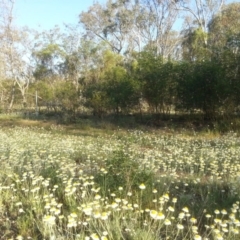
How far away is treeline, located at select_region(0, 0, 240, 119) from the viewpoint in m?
13.4

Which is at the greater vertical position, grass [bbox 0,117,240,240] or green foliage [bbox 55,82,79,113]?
green foliage [bbox 55,82,79,113]

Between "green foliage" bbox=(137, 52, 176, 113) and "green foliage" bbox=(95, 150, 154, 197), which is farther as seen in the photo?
"green foliage" bbox=(137, 52, 176, 113)

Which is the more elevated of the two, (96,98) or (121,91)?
(121,91)

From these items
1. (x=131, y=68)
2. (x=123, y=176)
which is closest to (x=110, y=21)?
(x=131, y=68)

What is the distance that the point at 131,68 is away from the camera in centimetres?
2194

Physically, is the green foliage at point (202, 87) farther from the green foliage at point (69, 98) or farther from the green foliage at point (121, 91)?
the green foliage at point (69, 98)

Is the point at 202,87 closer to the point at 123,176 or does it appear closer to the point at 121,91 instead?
the point at 121,91

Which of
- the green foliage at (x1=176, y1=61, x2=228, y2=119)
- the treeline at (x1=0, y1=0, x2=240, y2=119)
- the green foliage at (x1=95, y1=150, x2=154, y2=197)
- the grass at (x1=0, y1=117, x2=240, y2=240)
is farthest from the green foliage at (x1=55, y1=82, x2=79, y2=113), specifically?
the green foliage at (x1=95, y1=150, x2=154, y2=197)

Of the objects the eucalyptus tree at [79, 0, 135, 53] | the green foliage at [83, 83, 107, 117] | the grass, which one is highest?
the eucalyptus tree at [79, 0, 135, 53]

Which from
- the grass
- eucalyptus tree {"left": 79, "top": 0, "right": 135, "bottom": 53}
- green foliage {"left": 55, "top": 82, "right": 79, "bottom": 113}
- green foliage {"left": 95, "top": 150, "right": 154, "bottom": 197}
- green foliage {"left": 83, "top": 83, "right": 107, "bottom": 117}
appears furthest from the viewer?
eucalyptus tree {"left": 79, "top": 0, "right": 135, "bottom": 53}

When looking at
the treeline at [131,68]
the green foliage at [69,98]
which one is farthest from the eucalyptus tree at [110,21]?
the green foliage at [69,98]

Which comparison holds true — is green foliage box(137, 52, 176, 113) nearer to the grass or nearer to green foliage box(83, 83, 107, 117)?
green foliage box(83, 83, 107, 117)

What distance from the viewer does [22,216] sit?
11.6 ft

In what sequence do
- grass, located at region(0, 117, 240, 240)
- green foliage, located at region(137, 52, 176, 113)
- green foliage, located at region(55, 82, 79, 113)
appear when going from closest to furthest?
grass, located at region(0, 117, 240, 240) < green foliage, located at region(137, 52, 176, 113) < green foliage, located at region(55, 82, 79, 113)
